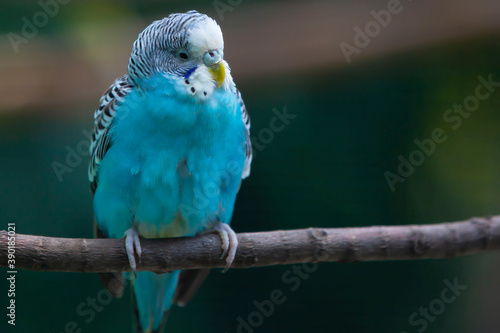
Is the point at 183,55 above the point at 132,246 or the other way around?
above

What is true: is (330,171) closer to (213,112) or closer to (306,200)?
(306,200)

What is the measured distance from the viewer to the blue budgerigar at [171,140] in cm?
172

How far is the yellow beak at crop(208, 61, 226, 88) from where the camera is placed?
5.60 feet

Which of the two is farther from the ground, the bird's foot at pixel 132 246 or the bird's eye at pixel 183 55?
the bird's eye at pixel 183 55

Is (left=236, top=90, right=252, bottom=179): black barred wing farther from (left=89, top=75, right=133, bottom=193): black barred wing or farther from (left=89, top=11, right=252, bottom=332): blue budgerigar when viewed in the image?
(left=89, top=75, right=133, bottom=193): black barred wing

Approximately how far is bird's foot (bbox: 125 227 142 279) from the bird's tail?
15.5 inches

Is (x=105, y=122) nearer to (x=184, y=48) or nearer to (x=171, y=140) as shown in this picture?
(x=171, y=140)

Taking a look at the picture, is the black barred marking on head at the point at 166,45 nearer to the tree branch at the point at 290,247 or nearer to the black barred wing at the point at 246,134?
the black barred wing at the point at 246,134

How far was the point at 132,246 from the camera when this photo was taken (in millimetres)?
1806

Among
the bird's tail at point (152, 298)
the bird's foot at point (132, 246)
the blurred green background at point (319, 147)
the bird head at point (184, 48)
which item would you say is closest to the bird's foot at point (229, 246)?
the bird's foot at point (132, 246)

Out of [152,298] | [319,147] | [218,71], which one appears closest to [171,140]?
[218,71]

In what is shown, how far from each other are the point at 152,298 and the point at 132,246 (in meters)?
0.53

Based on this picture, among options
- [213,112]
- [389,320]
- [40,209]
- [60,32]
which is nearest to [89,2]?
[60,32]

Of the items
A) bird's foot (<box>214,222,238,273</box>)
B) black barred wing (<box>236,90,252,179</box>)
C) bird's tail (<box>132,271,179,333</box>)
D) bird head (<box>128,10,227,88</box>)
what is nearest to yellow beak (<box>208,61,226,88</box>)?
bird head (<box>128,10,227,88</box>)
